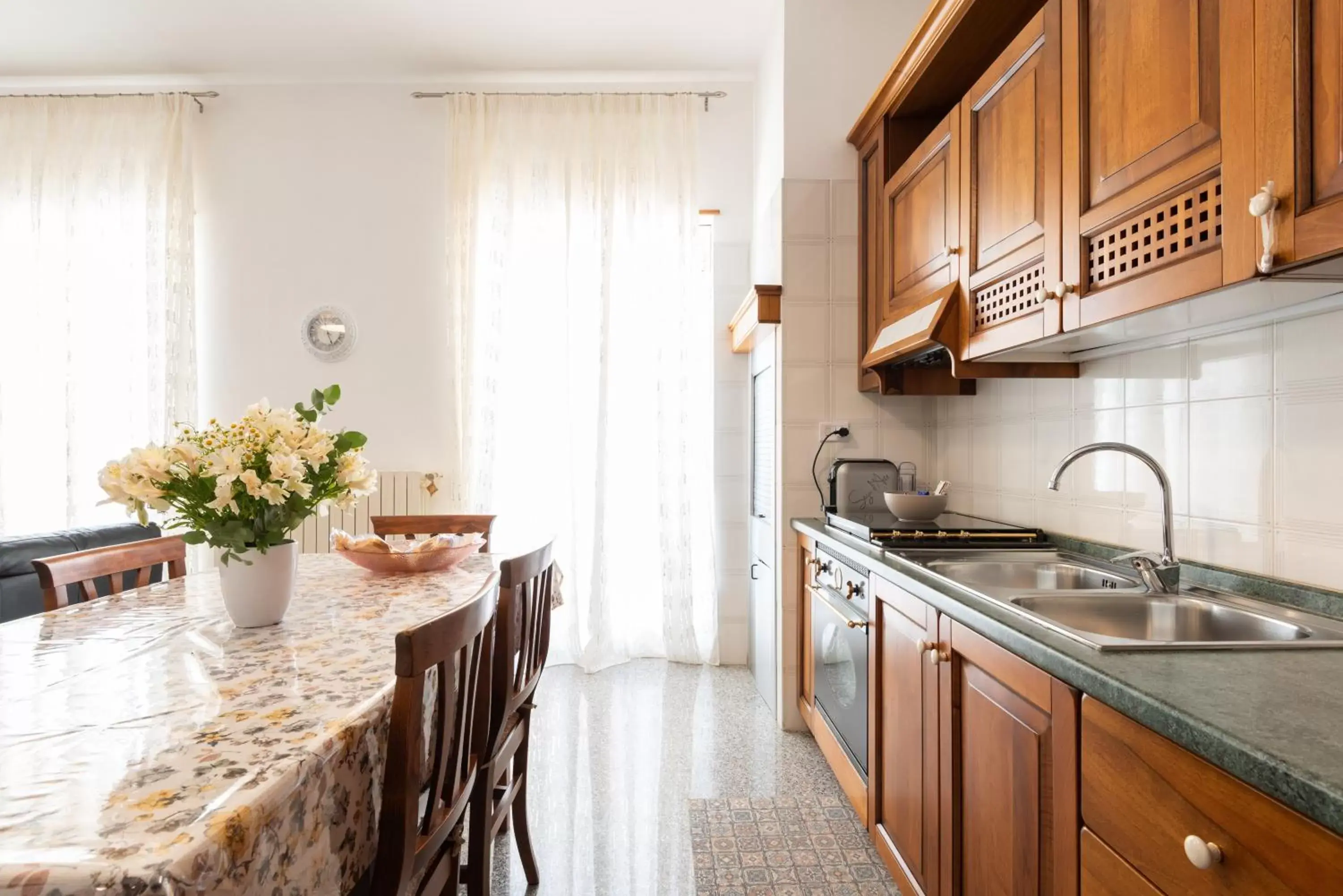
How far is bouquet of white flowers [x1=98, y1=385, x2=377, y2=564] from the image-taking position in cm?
129

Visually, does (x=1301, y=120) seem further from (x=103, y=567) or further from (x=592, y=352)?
(x=592, y=352)

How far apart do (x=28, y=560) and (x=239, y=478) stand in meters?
1.78

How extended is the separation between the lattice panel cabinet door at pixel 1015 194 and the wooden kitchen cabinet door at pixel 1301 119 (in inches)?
20.0

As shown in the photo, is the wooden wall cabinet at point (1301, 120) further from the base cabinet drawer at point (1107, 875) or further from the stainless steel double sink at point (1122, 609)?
the base cabinet drawer at point (1107, 875)

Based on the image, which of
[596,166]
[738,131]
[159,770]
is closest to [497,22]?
[596,166]

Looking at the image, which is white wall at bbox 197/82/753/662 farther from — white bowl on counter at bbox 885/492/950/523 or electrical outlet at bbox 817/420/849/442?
white bowl on counter at bbox 885/492/950/523

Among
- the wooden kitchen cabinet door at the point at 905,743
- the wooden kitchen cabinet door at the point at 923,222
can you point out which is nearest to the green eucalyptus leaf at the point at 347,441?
the wooden kitchen cabinet door at the point at 905,743

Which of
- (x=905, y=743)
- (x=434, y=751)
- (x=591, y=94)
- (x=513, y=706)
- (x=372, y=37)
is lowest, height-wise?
(x=905, y=743)

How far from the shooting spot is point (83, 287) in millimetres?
3830

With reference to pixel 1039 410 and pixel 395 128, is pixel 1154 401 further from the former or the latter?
pixel 395 128

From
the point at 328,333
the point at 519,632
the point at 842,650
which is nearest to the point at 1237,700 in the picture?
the point at 519,632

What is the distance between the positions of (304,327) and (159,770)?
11.8 ft

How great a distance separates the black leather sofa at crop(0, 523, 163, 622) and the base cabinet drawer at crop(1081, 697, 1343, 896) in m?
2.60

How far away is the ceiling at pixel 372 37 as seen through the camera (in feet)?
10.4
